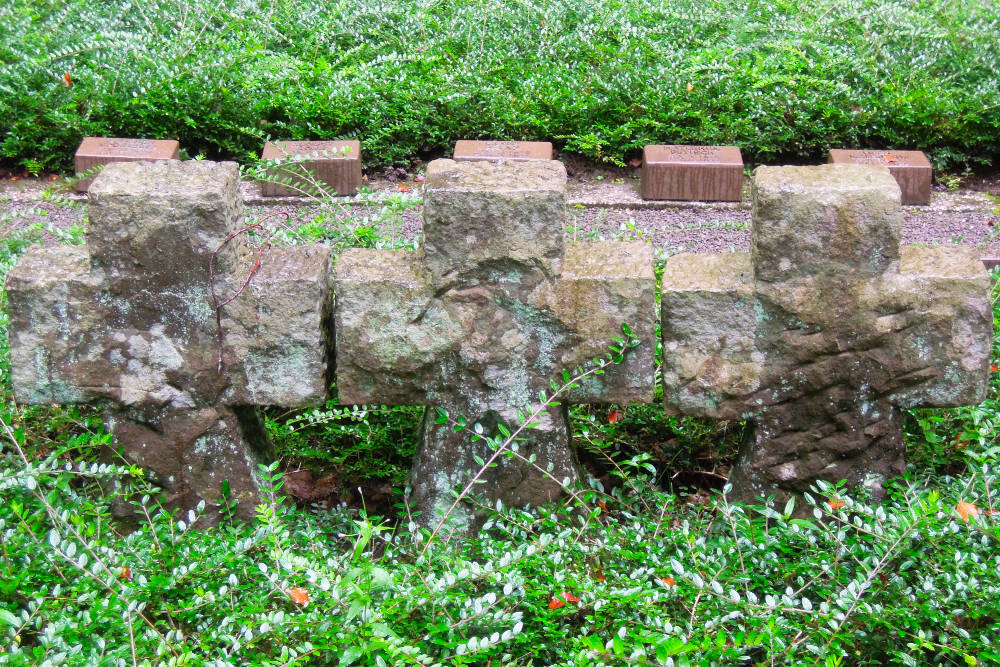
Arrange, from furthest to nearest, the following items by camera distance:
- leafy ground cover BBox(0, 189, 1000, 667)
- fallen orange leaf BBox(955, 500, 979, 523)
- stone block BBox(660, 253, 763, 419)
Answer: stone block BBox(660, 253, 763, 419), fallen orange leaf BBox(955, 500, 979, 523), leafy ground cover BBox(0, 189, 1000, 667)

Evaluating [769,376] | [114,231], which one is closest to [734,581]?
[769,376]

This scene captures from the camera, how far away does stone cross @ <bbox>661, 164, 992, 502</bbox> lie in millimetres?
2697

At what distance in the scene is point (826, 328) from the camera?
2.78m

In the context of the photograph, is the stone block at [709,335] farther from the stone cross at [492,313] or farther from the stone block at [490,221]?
the stone block at [490,221]

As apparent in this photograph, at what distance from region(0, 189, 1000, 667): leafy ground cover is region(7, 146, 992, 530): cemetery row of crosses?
6.2 inches

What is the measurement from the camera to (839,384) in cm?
285

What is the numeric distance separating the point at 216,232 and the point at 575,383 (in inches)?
38.6

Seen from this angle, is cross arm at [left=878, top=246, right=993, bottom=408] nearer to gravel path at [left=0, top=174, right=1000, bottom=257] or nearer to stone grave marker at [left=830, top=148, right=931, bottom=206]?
gravel path at [left=0, top=174, right=1000, bottom=257]

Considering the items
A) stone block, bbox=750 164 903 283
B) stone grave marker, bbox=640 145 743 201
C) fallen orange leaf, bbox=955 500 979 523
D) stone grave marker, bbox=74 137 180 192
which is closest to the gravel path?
stone grave marker, bbox=640 145 743 201

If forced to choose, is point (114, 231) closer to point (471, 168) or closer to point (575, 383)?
point (471, 168)

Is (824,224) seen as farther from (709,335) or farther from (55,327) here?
(55,327)

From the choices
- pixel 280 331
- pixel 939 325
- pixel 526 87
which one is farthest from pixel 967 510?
pixel 526 87

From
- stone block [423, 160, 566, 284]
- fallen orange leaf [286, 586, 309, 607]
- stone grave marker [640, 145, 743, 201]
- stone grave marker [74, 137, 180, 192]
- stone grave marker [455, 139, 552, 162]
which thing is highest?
stone block [423, 160, 566, 284]

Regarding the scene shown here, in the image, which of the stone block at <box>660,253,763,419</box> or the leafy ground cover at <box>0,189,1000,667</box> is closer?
the leafy ground cover at <box>0,189,1000,667</box>
